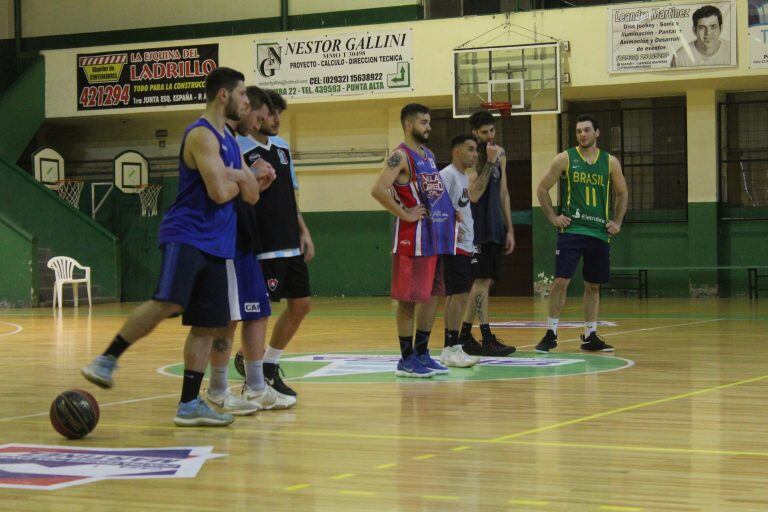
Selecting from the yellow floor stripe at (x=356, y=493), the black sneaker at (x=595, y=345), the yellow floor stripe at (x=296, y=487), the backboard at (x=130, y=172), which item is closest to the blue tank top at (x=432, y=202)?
the black sneaker at (x=595, y=345)

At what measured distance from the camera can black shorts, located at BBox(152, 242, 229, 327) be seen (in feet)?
20.1

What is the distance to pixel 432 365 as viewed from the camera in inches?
351

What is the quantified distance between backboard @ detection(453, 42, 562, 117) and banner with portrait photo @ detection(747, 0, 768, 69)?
3.35m

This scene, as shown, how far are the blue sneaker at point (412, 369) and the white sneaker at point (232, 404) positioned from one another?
1.97 m

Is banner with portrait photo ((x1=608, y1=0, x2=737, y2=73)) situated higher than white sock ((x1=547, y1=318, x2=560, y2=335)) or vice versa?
banner with portrait photo ((x1=608, y1=0, x2=737, y2=73))

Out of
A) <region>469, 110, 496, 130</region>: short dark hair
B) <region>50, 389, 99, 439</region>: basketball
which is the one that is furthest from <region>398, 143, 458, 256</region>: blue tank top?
<region>50, 389, 99, 439</region>: basketball

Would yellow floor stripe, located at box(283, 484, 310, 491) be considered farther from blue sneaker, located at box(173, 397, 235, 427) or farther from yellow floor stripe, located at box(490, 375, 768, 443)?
blue sneaker, located at box(173, 397, 235, 427)

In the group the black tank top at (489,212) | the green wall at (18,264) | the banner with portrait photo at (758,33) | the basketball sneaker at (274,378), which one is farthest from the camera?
the green wall at (18,264)

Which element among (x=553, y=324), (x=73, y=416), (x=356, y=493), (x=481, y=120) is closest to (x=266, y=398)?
(x=73, y=416)

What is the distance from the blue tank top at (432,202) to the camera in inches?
336

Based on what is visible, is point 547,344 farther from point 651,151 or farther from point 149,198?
point 149,198

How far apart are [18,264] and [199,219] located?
17.3m

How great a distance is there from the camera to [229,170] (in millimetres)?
6348

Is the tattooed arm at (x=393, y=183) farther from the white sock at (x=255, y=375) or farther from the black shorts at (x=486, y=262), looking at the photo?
the black shorts at (x=486, y=262)
